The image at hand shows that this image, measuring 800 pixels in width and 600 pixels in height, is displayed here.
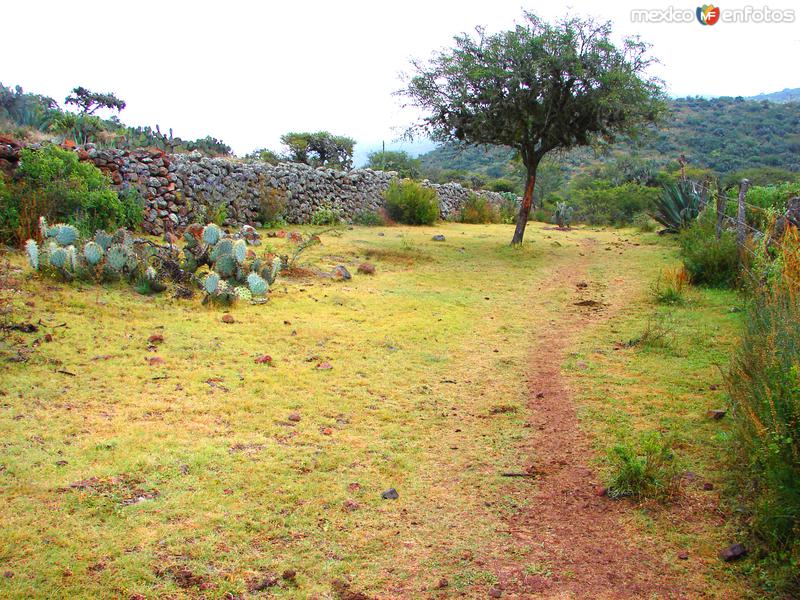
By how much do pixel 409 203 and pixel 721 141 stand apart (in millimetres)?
29442

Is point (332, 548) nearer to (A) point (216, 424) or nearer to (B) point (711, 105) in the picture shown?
(A) point (216, 424)

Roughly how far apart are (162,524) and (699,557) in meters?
2.90

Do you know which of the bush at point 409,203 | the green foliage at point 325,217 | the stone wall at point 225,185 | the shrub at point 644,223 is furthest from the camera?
the shrub at point 644,223

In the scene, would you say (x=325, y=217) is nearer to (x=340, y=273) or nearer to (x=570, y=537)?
(x=340, y=273)

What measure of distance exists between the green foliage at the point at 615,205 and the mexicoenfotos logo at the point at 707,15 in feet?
38.9

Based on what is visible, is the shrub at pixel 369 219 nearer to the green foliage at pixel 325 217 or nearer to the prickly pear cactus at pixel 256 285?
the green foliage at pixel 325 217

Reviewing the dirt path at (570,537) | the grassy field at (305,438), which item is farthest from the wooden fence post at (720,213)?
the dirt path at (570,537)

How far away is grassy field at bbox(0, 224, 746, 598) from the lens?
3.21 metres

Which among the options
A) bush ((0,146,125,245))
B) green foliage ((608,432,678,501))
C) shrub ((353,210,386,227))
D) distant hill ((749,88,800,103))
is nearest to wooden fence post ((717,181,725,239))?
green foliage ((608,432,678,501))

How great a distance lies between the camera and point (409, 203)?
19.8 meters

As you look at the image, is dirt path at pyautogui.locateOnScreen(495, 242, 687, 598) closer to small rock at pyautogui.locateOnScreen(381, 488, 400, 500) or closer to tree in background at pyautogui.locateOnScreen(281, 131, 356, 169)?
small rock at pyautogui.locateOnScreen(381, 488, 400, 500)

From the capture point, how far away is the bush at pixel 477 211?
24.3 metres

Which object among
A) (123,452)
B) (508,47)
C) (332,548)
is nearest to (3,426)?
A: (123,452)

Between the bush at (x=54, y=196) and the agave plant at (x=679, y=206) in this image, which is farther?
the agave plant at (x=679, y=206)
